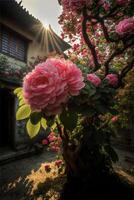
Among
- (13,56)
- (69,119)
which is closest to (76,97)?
(69,119)

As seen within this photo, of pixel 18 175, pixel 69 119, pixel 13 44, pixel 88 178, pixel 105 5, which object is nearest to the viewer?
pixel 69 119

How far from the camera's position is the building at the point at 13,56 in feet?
25.5

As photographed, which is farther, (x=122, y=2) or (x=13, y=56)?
(x=13, y=56)

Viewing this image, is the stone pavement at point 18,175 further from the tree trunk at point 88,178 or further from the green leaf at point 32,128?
the green leaf at point 32,128

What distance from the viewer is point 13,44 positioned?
29.6 feet

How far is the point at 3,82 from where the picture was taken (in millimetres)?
7141

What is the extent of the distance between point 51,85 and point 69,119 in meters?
0.30

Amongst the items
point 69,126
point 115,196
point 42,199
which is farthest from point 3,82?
point 69,126

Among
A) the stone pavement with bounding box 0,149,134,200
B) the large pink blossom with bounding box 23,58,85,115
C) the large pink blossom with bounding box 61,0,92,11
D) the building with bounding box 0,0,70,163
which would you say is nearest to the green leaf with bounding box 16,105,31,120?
the large pink blossom with bounding box 23,58,85,115

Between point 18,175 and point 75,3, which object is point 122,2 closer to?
point 75,3

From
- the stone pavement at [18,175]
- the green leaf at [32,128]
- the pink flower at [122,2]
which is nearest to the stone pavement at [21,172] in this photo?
the stone pavement at [18,175]

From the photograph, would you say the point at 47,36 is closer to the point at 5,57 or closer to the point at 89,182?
the point at 5,57

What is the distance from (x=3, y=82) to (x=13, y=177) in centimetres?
355

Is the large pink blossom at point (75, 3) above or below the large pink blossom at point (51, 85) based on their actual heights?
above
